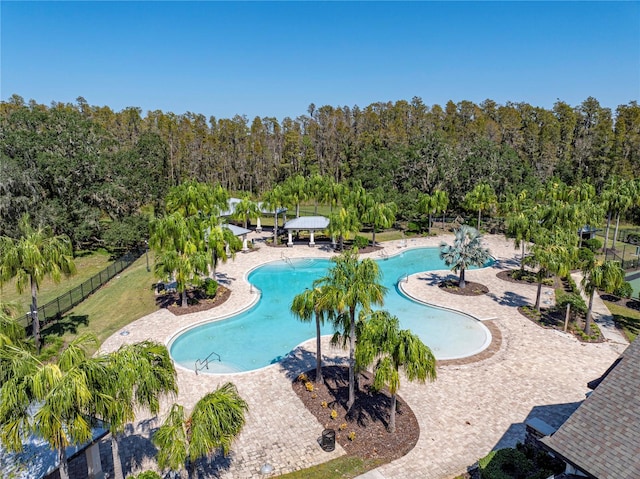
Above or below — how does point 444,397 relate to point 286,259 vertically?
below

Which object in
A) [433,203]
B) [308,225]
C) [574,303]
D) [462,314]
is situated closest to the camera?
[574,303]

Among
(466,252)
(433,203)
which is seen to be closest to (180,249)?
(466,252)

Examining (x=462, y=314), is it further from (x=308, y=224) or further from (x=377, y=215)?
(x=308, y=224)

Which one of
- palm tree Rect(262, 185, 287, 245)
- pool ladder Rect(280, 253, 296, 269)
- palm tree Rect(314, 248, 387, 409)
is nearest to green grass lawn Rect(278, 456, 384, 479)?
palm tree Rect(314, 248, 387, 409)

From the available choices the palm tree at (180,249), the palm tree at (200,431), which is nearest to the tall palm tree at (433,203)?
the palm tree at (180,249)

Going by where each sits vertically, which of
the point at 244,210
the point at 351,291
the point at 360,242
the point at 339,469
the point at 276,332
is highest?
the point at 351,291

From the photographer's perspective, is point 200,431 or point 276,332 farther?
point 276,332

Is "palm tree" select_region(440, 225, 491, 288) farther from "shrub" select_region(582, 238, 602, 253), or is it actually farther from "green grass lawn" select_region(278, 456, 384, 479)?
"green grass lawn" select_region(278, 456, 384, 479)

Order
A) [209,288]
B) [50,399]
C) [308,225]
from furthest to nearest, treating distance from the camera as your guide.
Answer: [308,225] < [209,288] < [50,399]

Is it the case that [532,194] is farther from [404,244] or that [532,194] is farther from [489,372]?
[489,372]
